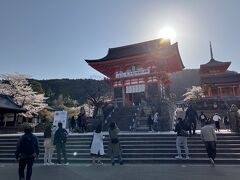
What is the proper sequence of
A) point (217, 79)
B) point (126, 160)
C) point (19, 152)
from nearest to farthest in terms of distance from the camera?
point (19, 152) < point (126, 160) < point (217, 79)

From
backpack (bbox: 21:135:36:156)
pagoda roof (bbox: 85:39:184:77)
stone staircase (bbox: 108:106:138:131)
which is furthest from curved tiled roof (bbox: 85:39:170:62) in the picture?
backpack (bbox: 21:135:36:156)

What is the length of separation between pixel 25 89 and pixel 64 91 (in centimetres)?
5627

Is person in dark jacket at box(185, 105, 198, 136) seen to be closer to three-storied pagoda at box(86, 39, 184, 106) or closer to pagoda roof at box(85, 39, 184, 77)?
three-storied pagoda at box(86, 39, 184, 106)

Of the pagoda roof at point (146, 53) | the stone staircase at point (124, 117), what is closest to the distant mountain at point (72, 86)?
the pagoda roof at point (146, 53)

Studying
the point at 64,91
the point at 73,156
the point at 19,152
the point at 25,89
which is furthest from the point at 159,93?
the point at 64,91

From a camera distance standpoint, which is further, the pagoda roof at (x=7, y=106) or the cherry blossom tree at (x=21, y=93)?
the cherry blossom tree at (x=21, y=93)

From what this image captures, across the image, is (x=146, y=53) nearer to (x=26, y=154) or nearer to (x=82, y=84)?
(x=26, y=154)

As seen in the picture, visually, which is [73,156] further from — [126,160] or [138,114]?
[138,114]

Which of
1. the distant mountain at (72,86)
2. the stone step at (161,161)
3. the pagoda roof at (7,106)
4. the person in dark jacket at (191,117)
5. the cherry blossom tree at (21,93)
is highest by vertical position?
the distant mountain at (72,86)

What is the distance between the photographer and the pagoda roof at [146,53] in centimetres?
2631

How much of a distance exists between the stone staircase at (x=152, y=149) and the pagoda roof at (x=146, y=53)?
14919mm

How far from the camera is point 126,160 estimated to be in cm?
1051

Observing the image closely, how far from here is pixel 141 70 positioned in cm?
2786

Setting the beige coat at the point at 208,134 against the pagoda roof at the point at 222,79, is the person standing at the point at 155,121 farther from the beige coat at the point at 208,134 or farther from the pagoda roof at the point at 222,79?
the pagoda roof at the point at 222,79
